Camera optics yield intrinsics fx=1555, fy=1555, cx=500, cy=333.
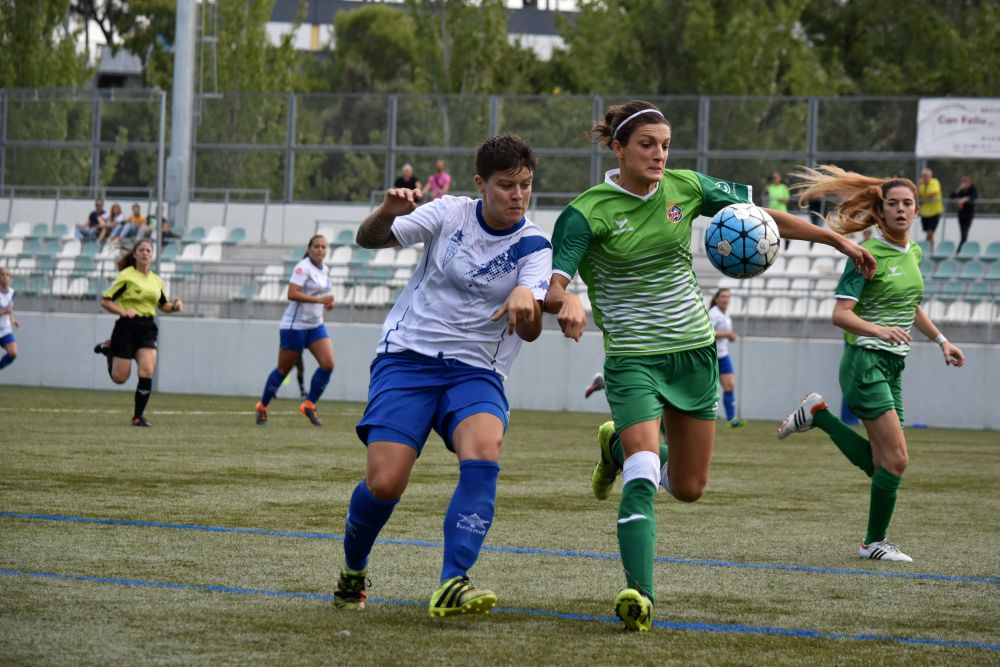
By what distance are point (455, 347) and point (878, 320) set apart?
318 cm

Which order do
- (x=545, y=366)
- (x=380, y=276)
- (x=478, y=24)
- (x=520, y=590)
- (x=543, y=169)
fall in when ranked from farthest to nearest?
(x=478, y=24) → (x=543, y=169) → (x=380, y=276) → (x=545, y=366) → (x=520, y=590)

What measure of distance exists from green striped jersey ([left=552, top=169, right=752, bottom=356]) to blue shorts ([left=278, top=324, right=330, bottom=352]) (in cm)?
1025

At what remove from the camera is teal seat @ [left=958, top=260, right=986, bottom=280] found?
78.0 feet

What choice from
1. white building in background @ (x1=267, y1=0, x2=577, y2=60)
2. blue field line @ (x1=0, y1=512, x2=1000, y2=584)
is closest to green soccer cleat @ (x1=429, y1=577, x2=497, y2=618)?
blue field line @ (x1=0, y1=512, x2=1000, y2=584)

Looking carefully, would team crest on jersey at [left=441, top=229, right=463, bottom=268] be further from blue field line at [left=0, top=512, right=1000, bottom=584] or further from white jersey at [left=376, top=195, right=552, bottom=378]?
blue field line at [left=0, top=512, right=1000, bottom=584]

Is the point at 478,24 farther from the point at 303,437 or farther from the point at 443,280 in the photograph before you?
the point at 443,280

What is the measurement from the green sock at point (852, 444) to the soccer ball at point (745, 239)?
2.11 m

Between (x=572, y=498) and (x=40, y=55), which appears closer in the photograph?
(x=572, y=498)

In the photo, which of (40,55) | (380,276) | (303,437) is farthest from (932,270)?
(40,55)

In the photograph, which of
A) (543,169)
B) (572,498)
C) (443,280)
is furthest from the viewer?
(543,169)

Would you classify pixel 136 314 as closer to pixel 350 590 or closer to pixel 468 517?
pixel 350 590

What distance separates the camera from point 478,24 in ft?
144

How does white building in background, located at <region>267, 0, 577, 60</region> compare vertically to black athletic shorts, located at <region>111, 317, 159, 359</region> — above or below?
above

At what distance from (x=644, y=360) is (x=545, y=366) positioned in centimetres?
1744
